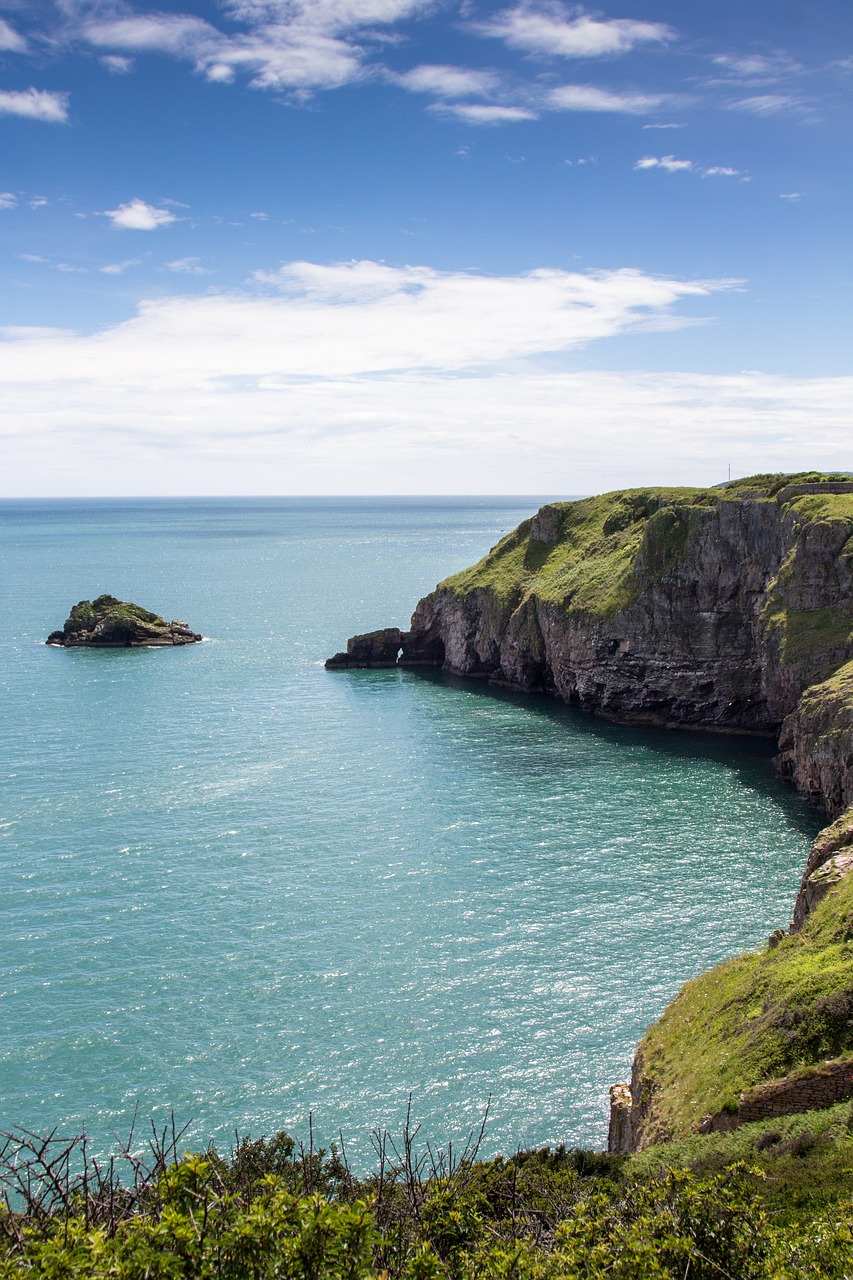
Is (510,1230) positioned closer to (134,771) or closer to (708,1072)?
(708,1072)

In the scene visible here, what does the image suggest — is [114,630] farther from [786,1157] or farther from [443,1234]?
[786,1157]

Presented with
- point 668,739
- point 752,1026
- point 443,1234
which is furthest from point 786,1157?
point 668,739

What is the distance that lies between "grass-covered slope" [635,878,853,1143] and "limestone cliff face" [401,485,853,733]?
4964 centimetres

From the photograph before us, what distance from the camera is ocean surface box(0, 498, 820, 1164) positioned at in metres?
38.6

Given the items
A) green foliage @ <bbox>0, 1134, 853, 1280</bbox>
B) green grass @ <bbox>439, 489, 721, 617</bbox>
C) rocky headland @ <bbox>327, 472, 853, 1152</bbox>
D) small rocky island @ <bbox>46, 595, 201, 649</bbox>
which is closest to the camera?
green foliage @ <bbox>0, 1134, 853, 1280</bbox>

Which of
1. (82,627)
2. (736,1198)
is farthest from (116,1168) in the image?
(82,627)

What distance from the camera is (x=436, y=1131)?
3581cm

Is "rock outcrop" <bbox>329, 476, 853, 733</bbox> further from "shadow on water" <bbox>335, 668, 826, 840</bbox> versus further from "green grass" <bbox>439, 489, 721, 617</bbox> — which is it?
"shadow on water" <bbox>335, 668, 826, 840</bbox>

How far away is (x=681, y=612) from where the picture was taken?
321ft

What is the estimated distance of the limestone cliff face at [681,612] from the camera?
82438 mm

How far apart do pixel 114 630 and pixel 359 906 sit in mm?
98505

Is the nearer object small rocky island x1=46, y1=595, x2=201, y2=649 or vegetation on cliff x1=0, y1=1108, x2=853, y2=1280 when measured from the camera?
vegetation on cliff x1=0, y1=1108, x2=853, y2=1280

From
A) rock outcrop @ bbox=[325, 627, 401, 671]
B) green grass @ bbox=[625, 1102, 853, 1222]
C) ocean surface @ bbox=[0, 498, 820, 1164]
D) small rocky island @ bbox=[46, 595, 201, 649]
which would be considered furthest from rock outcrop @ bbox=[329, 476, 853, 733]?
green grass @ bbox=[625, 1102, 853, 1222]

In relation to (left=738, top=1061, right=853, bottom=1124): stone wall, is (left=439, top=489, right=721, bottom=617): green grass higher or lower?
higher
